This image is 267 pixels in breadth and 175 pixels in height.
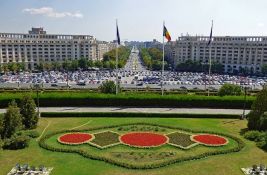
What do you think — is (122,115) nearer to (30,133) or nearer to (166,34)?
(30,133)

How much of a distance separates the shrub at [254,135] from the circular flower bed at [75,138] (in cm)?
1858

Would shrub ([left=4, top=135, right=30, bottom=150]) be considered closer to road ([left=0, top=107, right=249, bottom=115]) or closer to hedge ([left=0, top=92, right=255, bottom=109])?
road ([left=0, top=107, right=249, bottom=115])

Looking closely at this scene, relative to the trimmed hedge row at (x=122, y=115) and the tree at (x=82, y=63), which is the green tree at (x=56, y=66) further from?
the trimmed hedge row at (x=122, y=115)

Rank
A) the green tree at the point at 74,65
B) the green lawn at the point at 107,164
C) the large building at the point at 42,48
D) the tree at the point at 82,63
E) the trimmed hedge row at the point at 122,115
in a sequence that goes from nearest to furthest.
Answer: the green lawn at the point at 107,164 < the trimmed hedge row at the point at 122,115 < the green tree at the point at 74,65 < the tree at the point at 82,63 < the large building at the point at 42,48

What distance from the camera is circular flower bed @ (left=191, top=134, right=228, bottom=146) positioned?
1448 inches

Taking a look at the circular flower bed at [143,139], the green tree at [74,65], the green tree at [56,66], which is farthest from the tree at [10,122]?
the green tree at [56,66]

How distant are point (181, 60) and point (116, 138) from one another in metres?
147

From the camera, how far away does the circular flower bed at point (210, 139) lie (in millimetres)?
36769

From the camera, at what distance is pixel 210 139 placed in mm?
38250

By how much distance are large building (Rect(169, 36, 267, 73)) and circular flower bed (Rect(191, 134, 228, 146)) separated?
401 feet

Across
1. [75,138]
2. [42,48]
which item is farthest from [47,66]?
[75,138]

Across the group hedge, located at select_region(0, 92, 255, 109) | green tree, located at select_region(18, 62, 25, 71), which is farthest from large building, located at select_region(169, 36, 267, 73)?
hedge, located at select_region(0, 92, 255, 109)

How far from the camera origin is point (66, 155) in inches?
1287

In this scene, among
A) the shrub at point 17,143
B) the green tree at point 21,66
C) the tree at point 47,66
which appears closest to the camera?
the shrub at point 17,143
